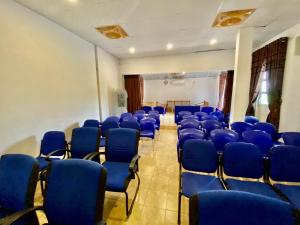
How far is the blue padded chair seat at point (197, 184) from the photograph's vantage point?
1.62 m

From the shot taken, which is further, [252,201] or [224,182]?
[224,182]

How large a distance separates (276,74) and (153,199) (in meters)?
4.45

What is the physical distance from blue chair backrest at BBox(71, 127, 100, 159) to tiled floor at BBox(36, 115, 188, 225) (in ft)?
2.31

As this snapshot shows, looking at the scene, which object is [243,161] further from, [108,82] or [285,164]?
[108,82]

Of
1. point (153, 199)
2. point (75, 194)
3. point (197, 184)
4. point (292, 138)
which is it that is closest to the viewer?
point (75, 194)

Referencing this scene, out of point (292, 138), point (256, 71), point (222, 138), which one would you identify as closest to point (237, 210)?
point (222, 138)

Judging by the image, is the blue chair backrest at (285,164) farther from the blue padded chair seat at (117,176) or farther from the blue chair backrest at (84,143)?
the blue chair backrest at (84,143)

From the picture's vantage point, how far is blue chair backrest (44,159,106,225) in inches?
44.9

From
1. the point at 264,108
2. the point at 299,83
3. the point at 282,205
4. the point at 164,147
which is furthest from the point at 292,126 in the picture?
the point at 282,205

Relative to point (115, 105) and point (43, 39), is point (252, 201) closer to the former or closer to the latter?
point (43, 39)

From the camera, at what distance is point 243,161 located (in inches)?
73.0

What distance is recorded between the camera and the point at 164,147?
427 cm

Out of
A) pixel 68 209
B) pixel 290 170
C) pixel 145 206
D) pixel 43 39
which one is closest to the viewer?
pixel 68 209

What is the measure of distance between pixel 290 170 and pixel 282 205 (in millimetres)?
1266
